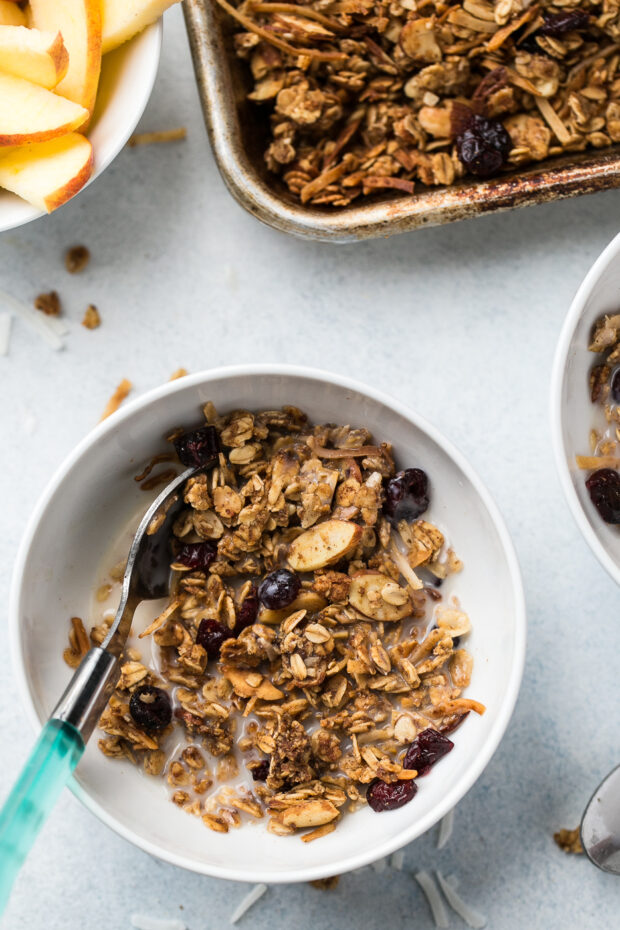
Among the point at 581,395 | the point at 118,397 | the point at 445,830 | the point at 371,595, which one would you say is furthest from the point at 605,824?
the point at 118,397

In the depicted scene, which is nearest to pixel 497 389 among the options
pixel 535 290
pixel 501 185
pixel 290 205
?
pixel 535 290

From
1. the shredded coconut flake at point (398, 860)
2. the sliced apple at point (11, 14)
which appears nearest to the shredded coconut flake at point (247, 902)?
the shredded coconut flake at point (398, 860)

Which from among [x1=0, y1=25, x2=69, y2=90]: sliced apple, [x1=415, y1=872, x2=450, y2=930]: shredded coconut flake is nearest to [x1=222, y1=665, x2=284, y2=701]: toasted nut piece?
[x1=415, y1=872, x2=450, y2=930]: shredded coconut flake

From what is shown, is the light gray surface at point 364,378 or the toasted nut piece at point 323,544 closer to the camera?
the toasted nut piece at point 323,544

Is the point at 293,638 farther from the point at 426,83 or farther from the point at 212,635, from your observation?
the point at 426,83

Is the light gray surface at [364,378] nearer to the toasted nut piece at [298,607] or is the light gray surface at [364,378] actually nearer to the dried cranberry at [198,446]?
the dried cranberry at [198,446]

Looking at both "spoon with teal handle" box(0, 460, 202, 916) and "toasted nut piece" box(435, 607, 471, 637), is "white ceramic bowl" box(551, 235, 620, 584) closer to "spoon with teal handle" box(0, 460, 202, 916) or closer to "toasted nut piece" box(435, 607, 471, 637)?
"toasted nut piece" box(435, 607, 471, 637)
